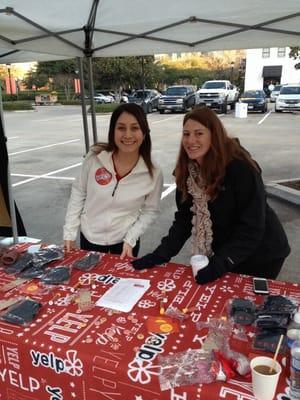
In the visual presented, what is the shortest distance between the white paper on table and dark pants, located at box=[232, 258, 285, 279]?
66cm

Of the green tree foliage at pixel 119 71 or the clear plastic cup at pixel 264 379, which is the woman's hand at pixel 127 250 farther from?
the green tree foliage at pixel 119 71

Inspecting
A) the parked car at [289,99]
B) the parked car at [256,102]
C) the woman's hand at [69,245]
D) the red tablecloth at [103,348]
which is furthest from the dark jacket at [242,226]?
the parked car at [289,99]

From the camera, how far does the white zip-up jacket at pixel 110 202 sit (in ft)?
8.19

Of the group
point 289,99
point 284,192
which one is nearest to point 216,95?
point 289,99

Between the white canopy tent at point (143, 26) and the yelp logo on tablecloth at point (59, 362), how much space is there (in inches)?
107

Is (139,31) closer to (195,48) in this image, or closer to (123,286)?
(195,48)

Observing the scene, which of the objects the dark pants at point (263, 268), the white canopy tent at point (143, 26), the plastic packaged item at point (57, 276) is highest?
the white canopy tent at point (143, 26)

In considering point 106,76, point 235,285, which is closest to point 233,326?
point 235,285

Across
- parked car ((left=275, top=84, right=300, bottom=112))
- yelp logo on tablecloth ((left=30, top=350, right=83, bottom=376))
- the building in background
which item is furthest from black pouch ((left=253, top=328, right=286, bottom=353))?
the building in background

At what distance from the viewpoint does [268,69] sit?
50.0 meters

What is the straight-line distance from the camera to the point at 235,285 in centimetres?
196

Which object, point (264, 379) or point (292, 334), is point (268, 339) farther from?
point (264, 379)

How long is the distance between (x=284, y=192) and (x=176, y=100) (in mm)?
17347

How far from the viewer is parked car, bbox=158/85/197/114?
74.5 ft
